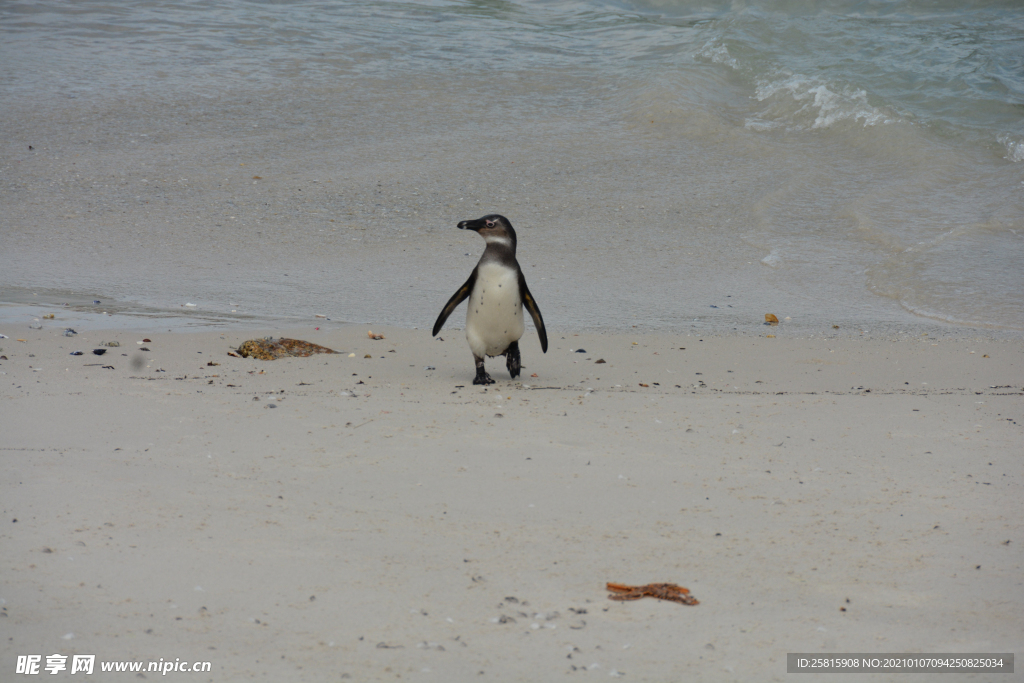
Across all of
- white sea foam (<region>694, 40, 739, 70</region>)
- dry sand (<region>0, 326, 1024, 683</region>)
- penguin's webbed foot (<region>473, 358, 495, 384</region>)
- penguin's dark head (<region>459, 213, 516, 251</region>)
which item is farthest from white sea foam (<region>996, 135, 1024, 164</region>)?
penguin's webbed foot (<region>473, 358, 495, 384</region>)

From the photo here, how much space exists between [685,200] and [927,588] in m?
6.40

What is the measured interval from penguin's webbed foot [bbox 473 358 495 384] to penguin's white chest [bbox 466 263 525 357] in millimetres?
40

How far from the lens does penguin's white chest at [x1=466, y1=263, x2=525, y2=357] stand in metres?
4.64

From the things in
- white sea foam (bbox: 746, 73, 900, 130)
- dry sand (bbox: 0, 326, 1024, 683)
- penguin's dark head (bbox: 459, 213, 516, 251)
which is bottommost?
dry sand (bbox: 0, 326, 1024, 683)

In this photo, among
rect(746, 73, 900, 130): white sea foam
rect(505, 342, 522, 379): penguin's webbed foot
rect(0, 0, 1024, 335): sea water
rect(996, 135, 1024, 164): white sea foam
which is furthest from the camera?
rect(746, 73, 900, 130): white sea foam

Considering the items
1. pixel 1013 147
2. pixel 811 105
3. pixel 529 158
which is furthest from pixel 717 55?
pixel 529 158

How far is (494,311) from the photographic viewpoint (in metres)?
4.63

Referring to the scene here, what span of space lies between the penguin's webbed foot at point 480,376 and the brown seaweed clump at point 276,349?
814 mm

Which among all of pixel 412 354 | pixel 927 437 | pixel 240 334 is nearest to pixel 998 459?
pixel 927 437

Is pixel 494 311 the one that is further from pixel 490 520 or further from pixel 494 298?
pixel 490 520

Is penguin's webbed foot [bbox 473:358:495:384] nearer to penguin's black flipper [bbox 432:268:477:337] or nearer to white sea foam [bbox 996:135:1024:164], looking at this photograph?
penguin's black flipper [bbox 432:268:477:337]

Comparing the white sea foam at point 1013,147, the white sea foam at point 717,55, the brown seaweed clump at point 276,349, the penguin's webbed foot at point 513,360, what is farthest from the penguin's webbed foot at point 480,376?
the white sea foam at point 717,55

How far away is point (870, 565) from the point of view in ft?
8.08

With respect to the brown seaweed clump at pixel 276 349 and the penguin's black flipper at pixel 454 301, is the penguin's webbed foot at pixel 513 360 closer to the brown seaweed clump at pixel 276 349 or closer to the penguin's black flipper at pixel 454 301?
the penguin's black flipper at pixel 454 301
